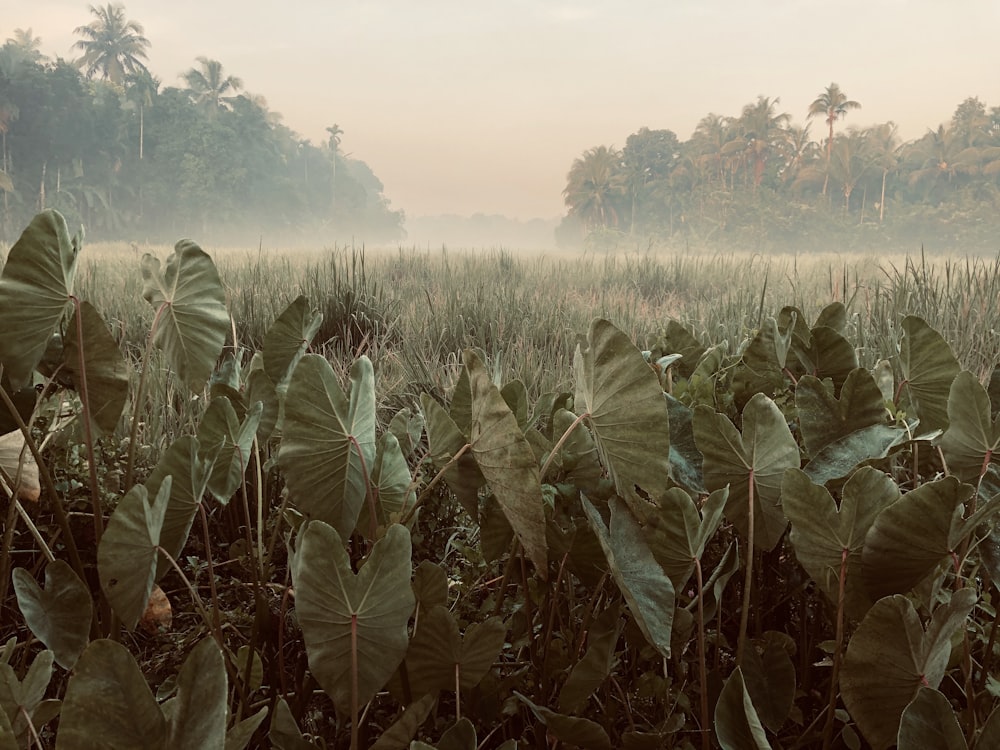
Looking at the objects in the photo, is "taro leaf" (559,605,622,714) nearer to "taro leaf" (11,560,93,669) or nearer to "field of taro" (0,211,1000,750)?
"field of taro" (0,211,1000,750)

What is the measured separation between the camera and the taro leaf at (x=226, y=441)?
1.38ft

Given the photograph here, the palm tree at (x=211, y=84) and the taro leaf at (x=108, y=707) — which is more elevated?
the palm tree at (x=211, y=84)

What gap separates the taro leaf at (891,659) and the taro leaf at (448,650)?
6.5 inches

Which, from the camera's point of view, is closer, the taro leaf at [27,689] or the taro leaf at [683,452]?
the taro leaf at [27,689]

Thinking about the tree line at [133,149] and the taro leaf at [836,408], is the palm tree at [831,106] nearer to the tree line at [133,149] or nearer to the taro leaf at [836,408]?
the tree line at [133,149]

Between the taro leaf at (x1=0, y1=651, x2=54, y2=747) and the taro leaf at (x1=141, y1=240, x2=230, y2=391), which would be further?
the taro leaf at (x1=141, y1=240, x2=230, y2=391)

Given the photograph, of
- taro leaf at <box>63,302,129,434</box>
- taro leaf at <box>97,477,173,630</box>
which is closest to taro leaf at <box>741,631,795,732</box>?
taro leaf at <box>97,477,173,630</box>

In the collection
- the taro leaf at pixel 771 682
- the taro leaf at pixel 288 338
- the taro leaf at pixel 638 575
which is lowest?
the taro leaf at pixel 771 682

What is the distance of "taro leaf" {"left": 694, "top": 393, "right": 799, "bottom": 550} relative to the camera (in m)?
0.38

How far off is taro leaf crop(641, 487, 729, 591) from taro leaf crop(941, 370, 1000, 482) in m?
0.14

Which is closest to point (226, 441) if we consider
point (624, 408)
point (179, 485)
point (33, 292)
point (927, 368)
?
point (179, 485)

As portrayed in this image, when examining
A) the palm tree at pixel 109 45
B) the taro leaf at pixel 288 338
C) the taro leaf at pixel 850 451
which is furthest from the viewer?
the palm tree at pixel 109 45

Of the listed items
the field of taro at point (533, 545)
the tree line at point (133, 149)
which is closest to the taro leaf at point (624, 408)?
the field of taro at point (533, 545)

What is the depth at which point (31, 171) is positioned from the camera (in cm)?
2681
